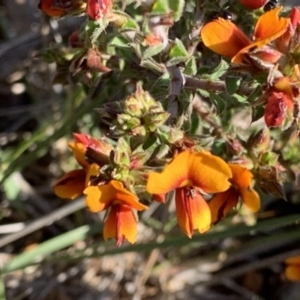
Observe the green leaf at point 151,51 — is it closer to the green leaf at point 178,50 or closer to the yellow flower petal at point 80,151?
the green leaf at point 178,50

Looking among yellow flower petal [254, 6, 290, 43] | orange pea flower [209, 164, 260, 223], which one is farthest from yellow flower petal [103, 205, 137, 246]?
yellow flower petal [254, 6, 290, 43]

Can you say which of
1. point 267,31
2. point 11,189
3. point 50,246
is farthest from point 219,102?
point 11,189

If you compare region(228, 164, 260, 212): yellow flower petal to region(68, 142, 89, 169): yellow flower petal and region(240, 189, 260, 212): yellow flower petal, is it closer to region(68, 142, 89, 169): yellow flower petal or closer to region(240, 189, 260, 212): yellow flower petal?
region(240, 189, 260, 212): yellow flower petal

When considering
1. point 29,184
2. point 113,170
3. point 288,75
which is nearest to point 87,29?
point 113,170

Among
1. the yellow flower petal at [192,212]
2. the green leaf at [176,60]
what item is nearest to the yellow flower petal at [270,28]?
the green leaf at [176,60]

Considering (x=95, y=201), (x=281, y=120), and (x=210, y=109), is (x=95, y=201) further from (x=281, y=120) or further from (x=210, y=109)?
(x=210, y=109)

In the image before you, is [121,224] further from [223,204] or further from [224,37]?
[224,37]
